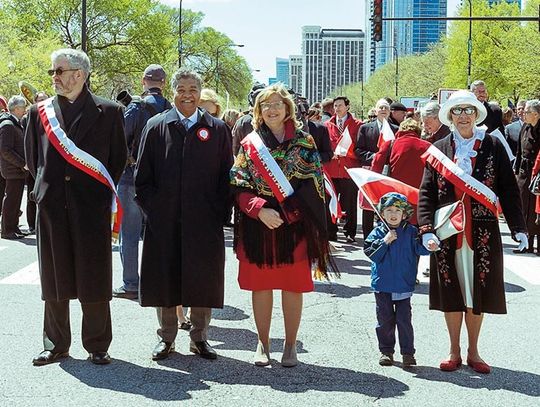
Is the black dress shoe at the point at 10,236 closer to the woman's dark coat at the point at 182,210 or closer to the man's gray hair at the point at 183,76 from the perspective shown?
the woman's dark coat at the point at 182,210

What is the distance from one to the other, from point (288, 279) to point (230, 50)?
7753 centimetres

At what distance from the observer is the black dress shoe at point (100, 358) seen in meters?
5.67

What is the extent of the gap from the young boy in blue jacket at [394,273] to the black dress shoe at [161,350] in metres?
1.51

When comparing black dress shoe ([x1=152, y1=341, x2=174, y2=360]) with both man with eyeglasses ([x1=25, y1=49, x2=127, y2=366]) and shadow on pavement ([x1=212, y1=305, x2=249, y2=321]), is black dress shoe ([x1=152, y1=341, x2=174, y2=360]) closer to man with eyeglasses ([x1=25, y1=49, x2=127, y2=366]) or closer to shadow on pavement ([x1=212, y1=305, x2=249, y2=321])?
man with eyeglasses ([x1=25, y1=49, x2=127, y2=366])

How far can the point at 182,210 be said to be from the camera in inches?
224

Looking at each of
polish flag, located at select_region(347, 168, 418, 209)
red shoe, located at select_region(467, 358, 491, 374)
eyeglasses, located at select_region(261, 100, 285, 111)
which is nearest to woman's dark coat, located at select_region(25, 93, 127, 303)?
eyeglasses, located at select_region(261, 100, 285, 111)

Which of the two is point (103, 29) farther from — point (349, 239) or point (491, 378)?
point (491, 378)

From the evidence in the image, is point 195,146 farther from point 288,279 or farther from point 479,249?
point 479,249

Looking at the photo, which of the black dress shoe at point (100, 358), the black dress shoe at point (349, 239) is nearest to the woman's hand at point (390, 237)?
the black dress shoe at point (100, 358)

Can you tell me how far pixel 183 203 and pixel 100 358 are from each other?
4.01 ft

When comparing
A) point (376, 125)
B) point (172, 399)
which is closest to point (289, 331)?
point (172, 399)

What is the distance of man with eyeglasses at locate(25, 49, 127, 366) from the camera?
18.4 ft

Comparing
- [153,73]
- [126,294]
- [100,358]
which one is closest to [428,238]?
[100,358]

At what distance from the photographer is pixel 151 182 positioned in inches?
228
